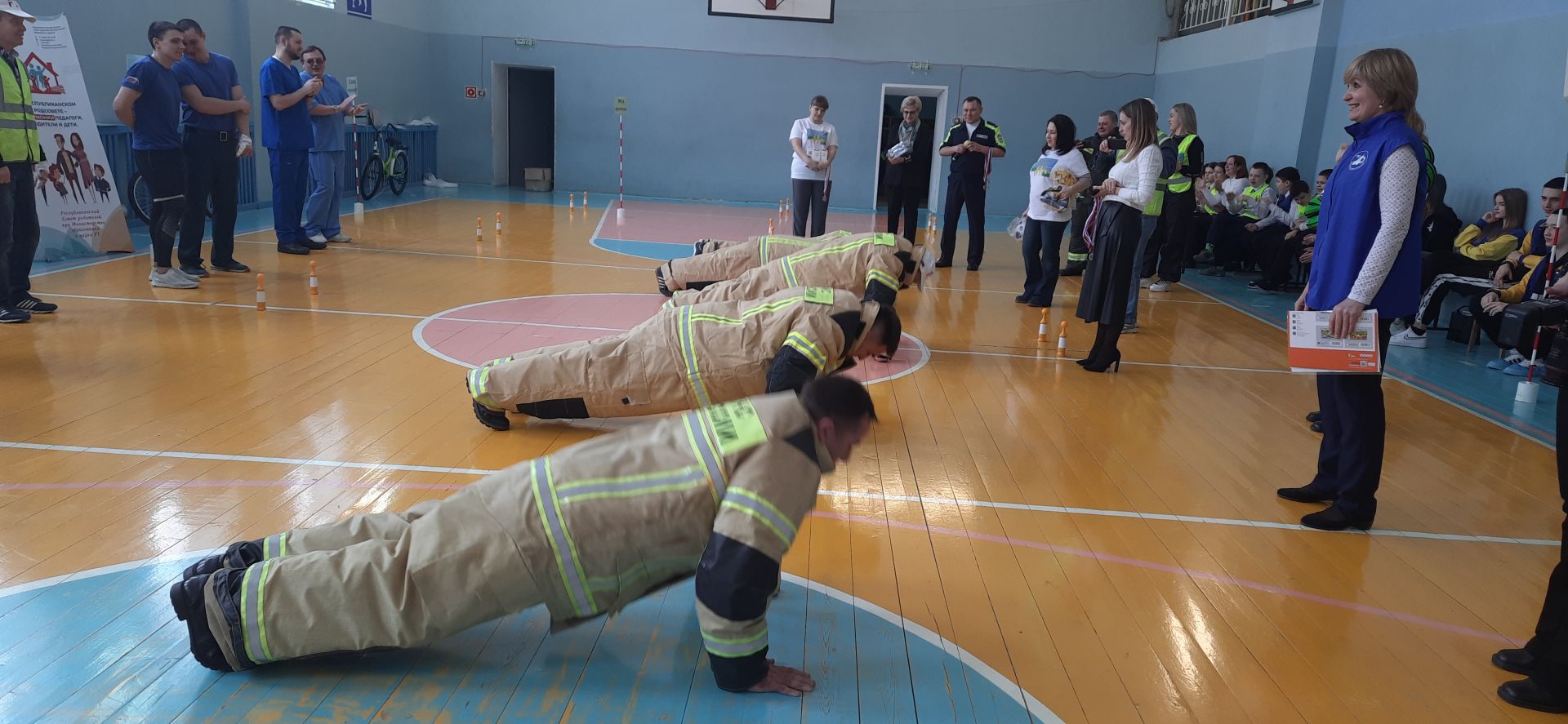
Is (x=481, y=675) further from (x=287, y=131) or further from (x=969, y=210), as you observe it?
(x=969, y=210)

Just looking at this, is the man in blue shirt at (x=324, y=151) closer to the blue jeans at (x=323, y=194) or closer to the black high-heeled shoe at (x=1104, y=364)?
the blue jeans at (x=323, y=194)

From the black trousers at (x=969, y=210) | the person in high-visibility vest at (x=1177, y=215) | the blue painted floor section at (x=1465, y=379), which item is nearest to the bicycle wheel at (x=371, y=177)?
→ the black trousers at (x=969, y=210)

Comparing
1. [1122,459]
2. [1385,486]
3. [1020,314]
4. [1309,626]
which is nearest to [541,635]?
[1309,626]

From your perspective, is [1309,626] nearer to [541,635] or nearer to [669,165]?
[541,635]

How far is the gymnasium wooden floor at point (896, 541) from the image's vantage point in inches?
105

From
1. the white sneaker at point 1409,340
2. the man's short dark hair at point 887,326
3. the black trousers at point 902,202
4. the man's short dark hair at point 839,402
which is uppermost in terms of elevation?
the black trousers at point 902,202

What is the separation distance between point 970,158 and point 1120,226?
403cm

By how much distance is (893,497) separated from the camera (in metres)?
4.18

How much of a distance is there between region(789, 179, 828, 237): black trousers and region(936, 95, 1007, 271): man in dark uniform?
4.16 feet

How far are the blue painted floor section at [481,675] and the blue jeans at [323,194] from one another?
760cm

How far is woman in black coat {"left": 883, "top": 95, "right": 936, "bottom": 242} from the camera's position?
10.1 metres

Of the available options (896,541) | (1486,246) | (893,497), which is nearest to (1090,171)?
(1486,246)

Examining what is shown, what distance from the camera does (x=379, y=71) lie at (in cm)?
1577

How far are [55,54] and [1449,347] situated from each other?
11654mm
